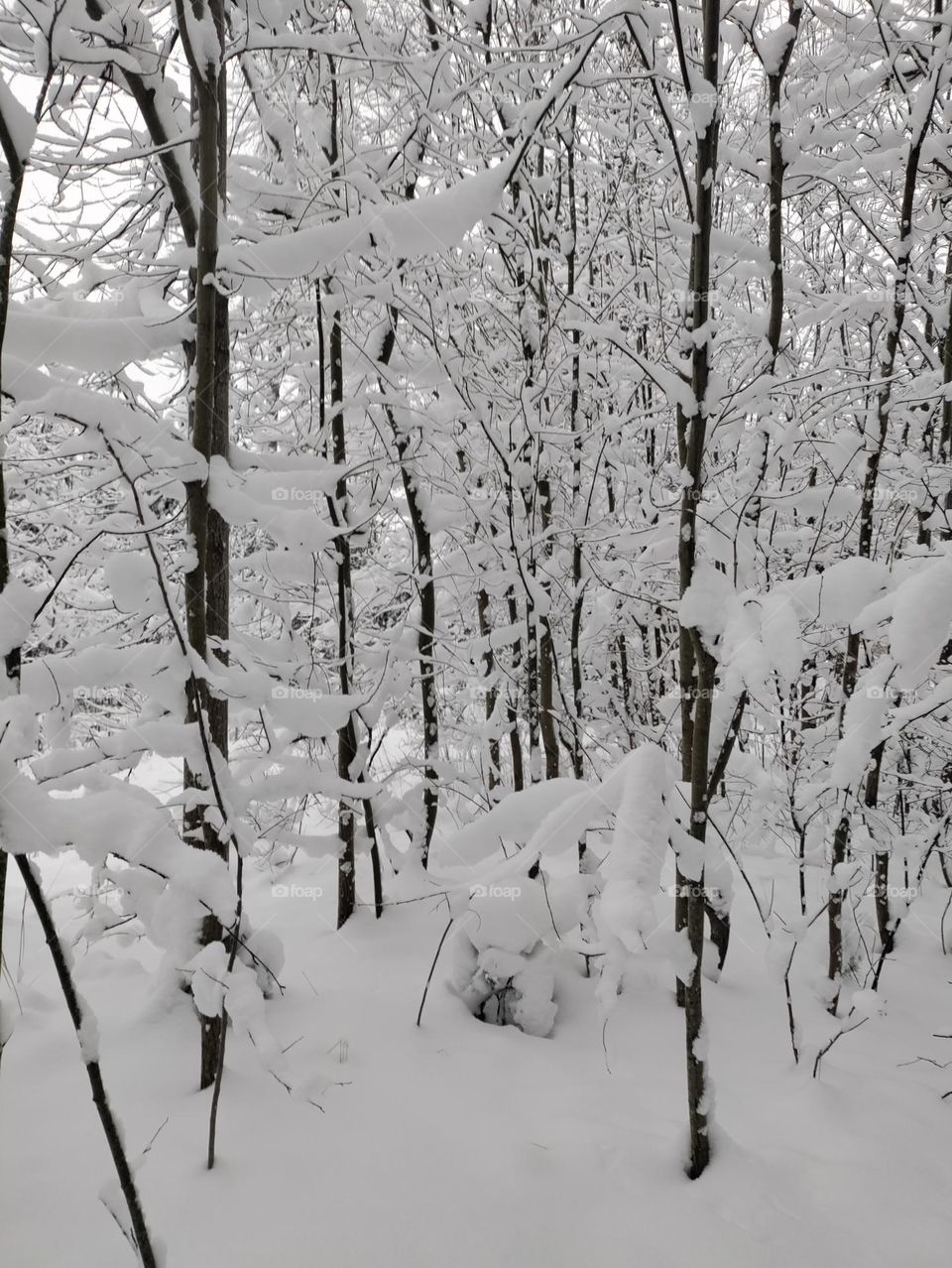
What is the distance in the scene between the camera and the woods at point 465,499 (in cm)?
158

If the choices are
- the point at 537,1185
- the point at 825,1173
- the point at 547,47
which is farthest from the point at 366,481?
the point at 825,1173

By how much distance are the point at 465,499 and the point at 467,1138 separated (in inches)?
110

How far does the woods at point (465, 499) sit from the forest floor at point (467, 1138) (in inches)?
2.9

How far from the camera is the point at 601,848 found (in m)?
5.01

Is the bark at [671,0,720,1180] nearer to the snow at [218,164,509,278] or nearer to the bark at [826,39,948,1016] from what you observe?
the snow at [218,164,509,278]

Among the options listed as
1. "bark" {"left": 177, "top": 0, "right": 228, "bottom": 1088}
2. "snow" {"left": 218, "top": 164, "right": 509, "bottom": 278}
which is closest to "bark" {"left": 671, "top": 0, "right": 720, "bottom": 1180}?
"snow" {"left": 218, "top": 164, "right": 509, "bottom": 278}

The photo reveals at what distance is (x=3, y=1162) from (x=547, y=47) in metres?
3.35

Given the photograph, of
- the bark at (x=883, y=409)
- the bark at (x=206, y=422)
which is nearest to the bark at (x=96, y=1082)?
the bark at (x=206, y=422)

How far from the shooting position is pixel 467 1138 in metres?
2.20

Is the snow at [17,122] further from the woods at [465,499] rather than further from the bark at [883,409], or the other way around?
the bark at [883,409]

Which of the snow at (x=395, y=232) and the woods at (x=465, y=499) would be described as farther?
the snow at (x=395, y=232)

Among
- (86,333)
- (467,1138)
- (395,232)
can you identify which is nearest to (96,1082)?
(467,1138)

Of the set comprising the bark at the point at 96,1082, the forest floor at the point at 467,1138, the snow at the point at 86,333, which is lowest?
the forest floor at the point at 467,1138

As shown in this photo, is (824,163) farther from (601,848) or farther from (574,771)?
(601,848)
